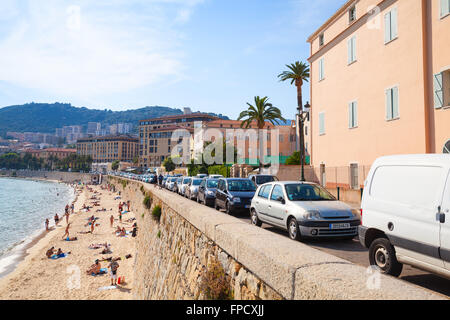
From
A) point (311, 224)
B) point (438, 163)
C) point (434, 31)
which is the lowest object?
point (311, 224)

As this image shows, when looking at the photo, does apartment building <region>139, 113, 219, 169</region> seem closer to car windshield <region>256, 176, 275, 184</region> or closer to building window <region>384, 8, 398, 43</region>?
car windshield <region>256, 176, 275, 184</region>

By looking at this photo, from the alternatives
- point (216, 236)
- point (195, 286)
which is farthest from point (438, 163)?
point (195, 286)

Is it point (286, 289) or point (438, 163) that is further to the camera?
point (438, 163)

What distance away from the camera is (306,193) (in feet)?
27.2

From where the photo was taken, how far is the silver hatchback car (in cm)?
706

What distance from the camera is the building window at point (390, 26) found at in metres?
17.3

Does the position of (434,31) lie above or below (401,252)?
above

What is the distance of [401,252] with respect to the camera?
175 inches

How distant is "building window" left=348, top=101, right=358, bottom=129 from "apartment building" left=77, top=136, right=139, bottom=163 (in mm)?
158637

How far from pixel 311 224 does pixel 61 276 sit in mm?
18479

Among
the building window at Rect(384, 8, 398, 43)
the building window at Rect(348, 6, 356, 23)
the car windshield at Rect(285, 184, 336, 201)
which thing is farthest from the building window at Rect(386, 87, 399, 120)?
the car windshield at Rect(285, 184, 336, 201)

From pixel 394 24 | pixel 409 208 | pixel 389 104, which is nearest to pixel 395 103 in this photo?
pixel 389 104
